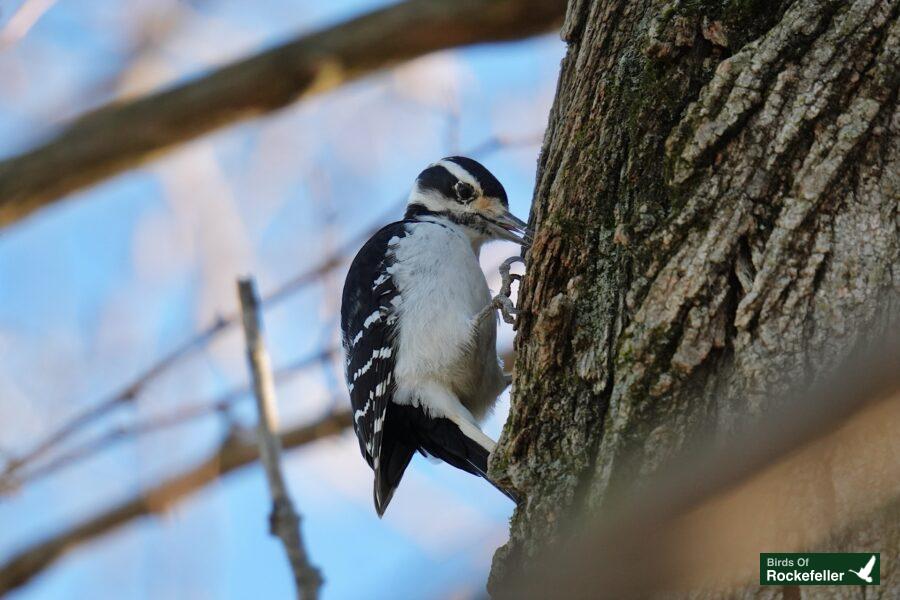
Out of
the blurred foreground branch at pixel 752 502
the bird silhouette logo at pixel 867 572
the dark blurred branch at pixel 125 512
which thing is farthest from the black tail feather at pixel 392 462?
the bird silhouette logo at pixel 867 572

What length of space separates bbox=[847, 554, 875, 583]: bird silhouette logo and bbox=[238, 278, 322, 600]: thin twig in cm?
128

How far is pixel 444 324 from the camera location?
4398 millimetres

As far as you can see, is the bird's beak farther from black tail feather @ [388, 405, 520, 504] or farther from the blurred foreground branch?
the blurred foreground branch

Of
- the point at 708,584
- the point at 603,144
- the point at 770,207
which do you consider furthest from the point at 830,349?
the point at 603,144

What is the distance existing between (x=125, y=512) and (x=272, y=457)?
3.34 m

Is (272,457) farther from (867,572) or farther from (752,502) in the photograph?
(867,572)

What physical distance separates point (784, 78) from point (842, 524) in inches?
42.3

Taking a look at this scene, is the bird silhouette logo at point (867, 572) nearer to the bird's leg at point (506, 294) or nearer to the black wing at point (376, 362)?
the bird's leg at point (506, 294)

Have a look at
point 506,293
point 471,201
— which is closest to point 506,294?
point 506,293

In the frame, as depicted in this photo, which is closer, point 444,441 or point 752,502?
point 752,502

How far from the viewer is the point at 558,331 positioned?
2.79 metres

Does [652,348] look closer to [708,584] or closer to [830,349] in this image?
[830,349]

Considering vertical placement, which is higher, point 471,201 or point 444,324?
point 471,201

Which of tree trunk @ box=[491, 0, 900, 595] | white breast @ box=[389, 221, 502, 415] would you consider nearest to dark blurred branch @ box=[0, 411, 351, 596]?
white breast @ box=[389, 221, 502, 415]
